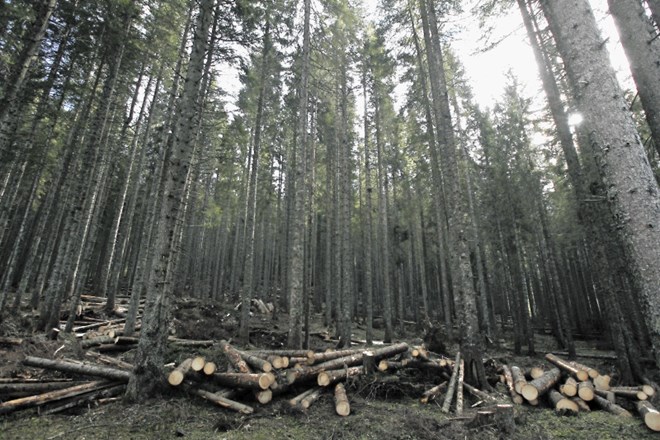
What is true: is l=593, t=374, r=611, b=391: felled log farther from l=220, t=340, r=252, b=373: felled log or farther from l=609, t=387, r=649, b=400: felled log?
l=220, t=340, r=252, b=373: felled log

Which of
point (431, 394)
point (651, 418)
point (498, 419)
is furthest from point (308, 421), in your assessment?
point (651, 418)

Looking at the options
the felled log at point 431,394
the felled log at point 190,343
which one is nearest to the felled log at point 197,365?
the felled log at point 190,343

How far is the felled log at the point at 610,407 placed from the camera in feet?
18.3

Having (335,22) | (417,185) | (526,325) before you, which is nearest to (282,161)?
(417,185)

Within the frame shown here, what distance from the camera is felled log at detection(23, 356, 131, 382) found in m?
5.55

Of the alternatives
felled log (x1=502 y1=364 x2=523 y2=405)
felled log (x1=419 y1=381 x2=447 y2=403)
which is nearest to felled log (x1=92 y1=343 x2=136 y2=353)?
felled log (x1=419 y1=381 x2=447 y2=403)

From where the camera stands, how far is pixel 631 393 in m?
6.10

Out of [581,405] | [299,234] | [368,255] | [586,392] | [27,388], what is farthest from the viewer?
[368,255]

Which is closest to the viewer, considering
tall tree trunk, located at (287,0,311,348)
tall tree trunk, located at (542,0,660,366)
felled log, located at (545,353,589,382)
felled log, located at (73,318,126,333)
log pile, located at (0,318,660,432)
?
tall tree trunk, located at (542,0,660,366)

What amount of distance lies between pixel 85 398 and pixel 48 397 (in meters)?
0.49

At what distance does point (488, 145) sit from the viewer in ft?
58.1

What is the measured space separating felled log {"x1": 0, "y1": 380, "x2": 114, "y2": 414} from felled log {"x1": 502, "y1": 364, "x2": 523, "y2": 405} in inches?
312

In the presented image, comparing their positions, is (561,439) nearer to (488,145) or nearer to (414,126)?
(414,126)

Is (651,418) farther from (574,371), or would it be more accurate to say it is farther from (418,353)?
(418,353)
